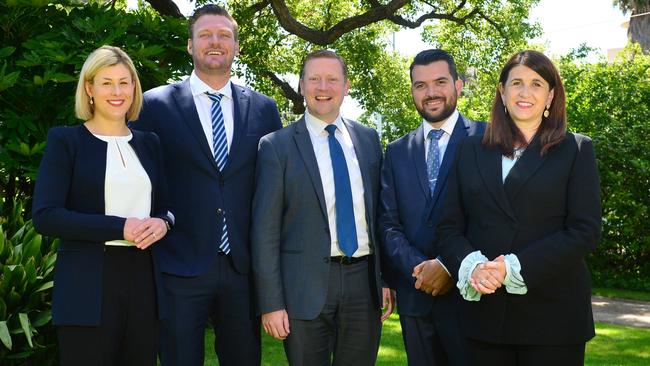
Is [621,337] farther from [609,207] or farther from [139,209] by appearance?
[139,209]

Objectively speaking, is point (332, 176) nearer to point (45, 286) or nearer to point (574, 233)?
point (574, 233)

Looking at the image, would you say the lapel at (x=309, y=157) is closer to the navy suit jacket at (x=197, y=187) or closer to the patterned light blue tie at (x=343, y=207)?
the patterned light blue tie at (x=343, y=207)

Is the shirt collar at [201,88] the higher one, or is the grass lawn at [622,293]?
the shirt collar at [201,88]

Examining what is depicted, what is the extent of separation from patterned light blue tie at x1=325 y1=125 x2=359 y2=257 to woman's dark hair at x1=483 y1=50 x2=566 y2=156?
93 centimetres

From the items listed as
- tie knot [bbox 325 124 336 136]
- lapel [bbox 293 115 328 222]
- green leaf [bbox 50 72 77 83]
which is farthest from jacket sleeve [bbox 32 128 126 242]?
green leaf [bbox 50 72 77 83]

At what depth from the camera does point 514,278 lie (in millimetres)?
3398

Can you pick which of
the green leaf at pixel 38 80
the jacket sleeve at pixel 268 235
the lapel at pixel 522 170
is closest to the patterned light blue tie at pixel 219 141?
the jacket sleeve at pixel 268 235

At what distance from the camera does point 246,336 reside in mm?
4395

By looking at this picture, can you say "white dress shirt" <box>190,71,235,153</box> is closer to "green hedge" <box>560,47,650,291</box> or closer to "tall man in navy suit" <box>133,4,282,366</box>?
"tall man in navy suit" <box>133,4,282,366</box>

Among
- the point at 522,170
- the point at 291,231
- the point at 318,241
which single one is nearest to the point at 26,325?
the point at 291,231

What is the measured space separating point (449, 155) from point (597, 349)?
203 inches

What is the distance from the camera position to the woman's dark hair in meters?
3.63

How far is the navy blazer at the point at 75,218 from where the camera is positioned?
11.8 ft

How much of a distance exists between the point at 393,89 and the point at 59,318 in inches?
719
